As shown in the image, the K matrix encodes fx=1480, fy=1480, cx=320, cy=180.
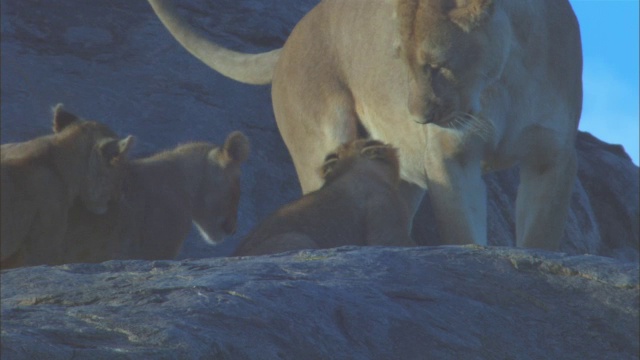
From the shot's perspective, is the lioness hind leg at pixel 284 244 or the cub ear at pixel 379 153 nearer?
the lioness hind leg at pixel 284 244

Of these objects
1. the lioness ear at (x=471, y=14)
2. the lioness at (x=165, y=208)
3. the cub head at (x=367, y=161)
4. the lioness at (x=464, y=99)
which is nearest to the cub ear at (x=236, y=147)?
the lioness at (x=165, y=208)

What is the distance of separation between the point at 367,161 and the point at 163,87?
363cm

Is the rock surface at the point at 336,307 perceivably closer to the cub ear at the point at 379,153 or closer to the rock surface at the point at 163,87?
the cub ear at the point at 379,153

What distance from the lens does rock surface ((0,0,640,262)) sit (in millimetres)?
10906

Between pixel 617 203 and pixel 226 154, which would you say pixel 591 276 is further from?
pixel 617 203

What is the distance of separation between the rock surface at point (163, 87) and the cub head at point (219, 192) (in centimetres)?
79

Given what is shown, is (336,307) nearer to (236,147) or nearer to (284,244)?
(284,244)

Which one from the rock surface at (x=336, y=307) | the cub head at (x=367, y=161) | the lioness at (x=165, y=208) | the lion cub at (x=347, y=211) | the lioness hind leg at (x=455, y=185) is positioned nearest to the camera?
the rock surface at (x=336, y=307)

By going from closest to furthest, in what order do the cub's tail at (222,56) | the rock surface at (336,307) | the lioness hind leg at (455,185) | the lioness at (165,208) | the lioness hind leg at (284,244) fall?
the rock surface at (336,307)
the lioness hind leg at (284,244)
the lioness hind leg at (455,185)
the lioness at (165,208)
the cub's tail at (222,56)

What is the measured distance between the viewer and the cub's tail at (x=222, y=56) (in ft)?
34.0

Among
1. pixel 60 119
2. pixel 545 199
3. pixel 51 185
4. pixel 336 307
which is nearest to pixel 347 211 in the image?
pixel 545 199

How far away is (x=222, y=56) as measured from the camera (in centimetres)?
1050

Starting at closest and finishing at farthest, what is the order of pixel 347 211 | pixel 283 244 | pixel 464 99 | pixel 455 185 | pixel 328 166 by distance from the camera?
pixel 283 244
pixel 464 99
pixel 347 211
pixel 455 185
pixel 328 166

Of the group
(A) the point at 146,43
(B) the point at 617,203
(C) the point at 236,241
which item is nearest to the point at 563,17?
(C) the point at 236,241
